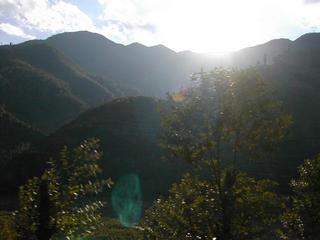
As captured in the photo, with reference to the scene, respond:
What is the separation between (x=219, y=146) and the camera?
11.9 metres

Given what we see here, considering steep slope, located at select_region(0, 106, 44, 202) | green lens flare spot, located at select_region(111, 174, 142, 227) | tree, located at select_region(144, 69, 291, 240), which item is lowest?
green lens flare spot, located at select_region(111, 174, 142, 227)

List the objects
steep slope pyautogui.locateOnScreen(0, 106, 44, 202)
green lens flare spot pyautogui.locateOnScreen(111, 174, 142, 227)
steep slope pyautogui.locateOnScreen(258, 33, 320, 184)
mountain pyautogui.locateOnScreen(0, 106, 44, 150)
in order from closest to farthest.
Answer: green lens flare spot pyautogui.locateOnScreen(111, 174, 142, 227), steep slope pyautogui.locateOnScreen(0, 106, 44, 202), steep slope pyautogui.locateOnScreen(258, 33, 320, 184), mountain pyautogui.locateOnScreen(0, 106, 44, 150)

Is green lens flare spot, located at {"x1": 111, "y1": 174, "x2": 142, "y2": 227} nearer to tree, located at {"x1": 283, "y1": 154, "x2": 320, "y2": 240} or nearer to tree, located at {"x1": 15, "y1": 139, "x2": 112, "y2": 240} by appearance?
tree, located at {"x1": 283, "y1": 154, "x2": 320, "y2": 240}

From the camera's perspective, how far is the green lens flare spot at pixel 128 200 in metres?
55.6

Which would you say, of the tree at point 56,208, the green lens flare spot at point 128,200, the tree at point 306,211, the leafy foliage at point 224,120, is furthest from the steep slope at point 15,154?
the leafy foliage at point 224,120

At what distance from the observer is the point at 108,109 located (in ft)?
340

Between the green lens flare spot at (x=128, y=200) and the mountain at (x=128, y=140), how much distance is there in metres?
1.13

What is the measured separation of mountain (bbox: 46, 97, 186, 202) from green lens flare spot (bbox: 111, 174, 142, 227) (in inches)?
44.3

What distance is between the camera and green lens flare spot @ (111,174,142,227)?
183 feet

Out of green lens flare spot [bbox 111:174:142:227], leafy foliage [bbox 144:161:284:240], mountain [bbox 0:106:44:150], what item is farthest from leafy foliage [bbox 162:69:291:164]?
mountain [bbox 0:106:44:150]

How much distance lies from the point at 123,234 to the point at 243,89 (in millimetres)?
31299

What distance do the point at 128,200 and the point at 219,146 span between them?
196 feet

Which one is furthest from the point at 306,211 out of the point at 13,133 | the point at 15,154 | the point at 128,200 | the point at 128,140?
the point at 13,133

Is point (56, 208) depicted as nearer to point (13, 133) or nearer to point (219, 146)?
point (219, 146)
